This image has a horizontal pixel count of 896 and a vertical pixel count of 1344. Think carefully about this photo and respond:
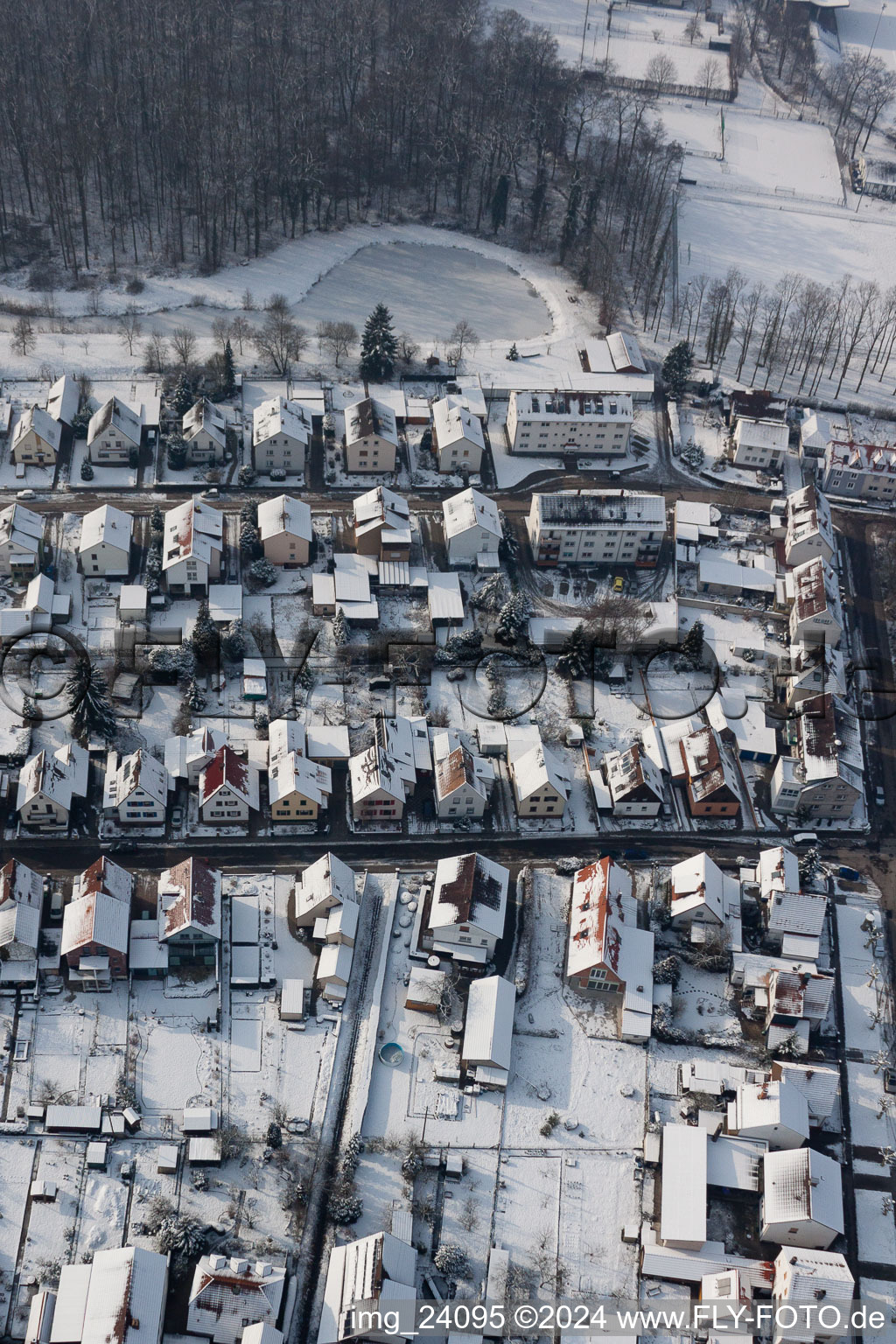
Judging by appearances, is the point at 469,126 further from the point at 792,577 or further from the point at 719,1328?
the point at 719,1328

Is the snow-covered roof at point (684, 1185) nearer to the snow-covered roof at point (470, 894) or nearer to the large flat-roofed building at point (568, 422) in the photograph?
the snow-covered roof at point (470, 894)

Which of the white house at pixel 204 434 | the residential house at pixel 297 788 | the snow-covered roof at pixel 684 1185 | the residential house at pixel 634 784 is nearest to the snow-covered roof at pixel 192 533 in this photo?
the white house at pixel 204 434

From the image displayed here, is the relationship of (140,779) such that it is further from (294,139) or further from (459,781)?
(294,139)

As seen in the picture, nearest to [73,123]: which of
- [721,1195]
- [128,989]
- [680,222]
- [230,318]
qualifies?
[230,318]

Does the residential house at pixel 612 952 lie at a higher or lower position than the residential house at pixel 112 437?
lower

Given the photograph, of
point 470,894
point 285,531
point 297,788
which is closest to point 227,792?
point 297,788

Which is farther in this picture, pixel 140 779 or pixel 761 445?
pixel 761 445
